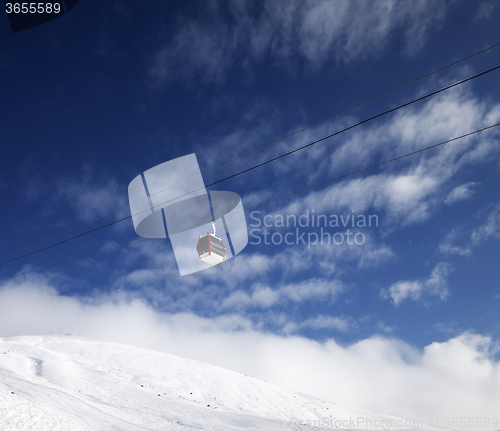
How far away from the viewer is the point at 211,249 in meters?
13.2

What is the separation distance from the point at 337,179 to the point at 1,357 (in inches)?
1215

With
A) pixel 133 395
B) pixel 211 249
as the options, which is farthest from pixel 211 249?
pixel 133 395

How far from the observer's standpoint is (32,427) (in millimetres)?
9844

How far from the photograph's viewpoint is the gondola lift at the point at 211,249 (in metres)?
13.2

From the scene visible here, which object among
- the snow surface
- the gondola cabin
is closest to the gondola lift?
the gondola cabin

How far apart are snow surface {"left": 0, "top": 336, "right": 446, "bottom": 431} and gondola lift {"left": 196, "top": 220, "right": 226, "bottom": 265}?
7.37 meters

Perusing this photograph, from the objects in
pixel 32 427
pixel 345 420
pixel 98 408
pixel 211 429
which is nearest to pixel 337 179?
pixel 32 427

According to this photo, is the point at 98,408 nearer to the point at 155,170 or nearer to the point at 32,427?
the point at 32,427

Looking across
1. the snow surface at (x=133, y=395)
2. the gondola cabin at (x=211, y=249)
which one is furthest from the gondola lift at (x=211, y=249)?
the snow surface at (x=133, y=395)

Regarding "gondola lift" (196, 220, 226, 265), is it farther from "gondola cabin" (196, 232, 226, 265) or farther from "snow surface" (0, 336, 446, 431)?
"snow surface" (0, 336, 446, 431)

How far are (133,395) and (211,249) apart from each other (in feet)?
46.9

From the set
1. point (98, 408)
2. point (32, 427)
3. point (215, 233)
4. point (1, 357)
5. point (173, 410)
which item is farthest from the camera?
point (1, 357)

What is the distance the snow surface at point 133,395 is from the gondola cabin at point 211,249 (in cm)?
737

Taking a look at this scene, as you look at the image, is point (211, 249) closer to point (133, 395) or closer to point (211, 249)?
point (211, 249)
